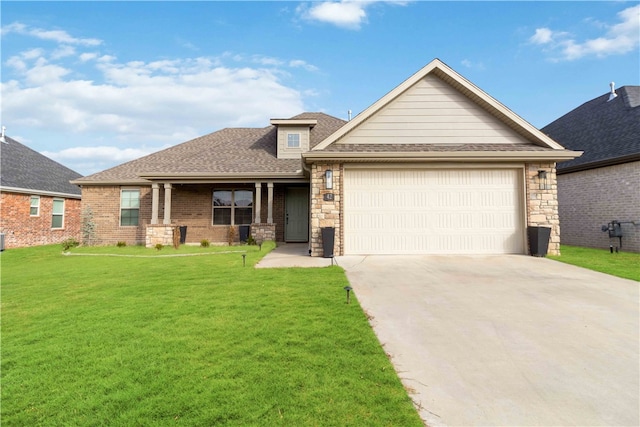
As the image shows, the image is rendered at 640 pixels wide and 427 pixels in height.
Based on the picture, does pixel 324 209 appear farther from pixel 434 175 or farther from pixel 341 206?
pixel 434 175

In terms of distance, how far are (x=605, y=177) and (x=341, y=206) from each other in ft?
37.5

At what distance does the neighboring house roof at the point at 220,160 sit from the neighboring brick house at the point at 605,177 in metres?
11.9

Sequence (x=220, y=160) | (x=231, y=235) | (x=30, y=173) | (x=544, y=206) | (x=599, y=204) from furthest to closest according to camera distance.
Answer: (x=30, y=173), (x=220, y=160), (x=231, y=235), (x=599, y=204), (x=544, y=206)

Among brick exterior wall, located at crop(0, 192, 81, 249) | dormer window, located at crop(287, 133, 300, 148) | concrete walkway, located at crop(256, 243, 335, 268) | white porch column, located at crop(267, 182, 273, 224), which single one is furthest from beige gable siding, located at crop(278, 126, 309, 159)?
brick exterior wall, located at crop(0, 192, 81, 249)

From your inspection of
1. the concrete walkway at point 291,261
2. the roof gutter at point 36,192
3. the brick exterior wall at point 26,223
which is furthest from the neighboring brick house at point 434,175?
the brick exterior wall at point 26,223

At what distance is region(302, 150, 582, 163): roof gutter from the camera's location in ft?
29.2

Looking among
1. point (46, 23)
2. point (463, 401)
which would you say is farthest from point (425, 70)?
point (46, 23)

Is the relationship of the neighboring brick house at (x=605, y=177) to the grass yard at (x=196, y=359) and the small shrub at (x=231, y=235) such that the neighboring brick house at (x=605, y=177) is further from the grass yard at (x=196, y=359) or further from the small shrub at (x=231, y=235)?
the small shrub at (x=231, y=235)

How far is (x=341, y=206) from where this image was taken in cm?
917

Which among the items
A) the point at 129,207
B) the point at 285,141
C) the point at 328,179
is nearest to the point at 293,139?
the point at 285,141

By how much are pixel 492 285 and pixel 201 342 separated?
17.2 ft

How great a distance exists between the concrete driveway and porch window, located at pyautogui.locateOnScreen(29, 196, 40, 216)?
1841cm

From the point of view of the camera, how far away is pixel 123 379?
261cm

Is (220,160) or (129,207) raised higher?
(220,160)
